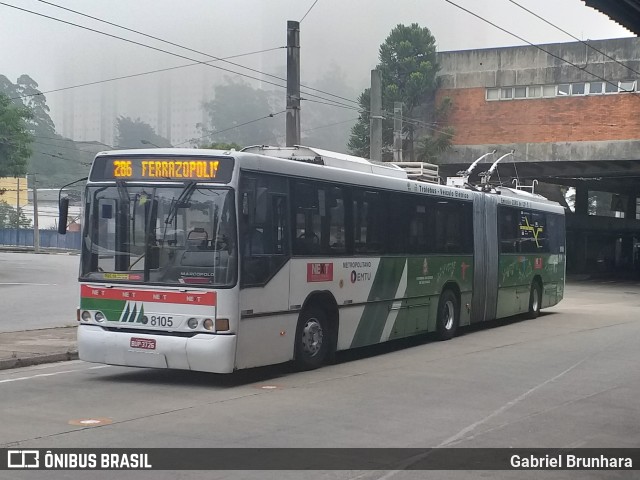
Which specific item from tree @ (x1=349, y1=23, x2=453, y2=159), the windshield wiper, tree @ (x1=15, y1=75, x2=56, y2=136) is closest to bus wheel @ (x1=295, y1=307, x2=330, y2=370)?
the windshield wiper

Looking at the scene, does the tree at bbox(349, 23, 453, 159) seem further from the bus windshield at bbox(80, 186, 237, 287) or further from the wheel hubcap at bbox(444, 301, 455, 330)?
the bus windshield at bbox(80, 186, 237, 287)

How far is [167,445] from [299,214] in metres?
5.36

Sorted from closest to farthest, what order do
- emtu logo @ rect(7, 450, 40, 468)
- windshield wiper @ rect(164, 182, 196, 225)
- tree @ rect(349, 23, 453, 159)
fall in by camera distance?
emtu logo @ rect(7, 450, 40, 468) < windshield wiper @ rect(164, 182, 196, 225) < tree @ rect(349, 23, 453, 159)

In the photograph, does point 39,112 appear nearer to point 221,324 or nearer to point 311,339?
point 311,339

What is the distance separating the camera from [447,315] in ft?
59.4

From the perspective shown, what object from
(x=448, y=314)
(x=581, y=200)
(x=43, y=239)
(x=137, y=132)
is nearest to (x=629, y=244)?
(x=581, y=200)

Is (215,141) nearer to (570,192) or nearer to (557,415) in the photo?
(557,415)

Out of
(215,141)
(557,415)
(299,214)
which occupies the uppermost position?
(215,141)

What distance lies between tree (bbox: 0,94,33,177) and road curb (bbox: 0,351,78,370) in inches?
1470

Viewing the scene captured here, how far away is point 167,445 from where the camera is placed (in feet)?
25.7

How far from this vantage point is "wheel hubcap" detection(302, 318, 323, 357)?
12.8 metres

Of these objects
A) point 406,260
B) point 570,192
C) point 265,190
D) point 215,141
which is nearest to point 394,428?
point 265,190

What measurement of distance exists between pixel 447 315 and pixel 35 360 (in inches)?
321

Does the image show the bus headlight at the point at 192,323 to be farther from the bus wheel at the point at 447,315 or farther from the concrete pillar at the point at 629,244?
the concrete pillar at the point at 629,244
